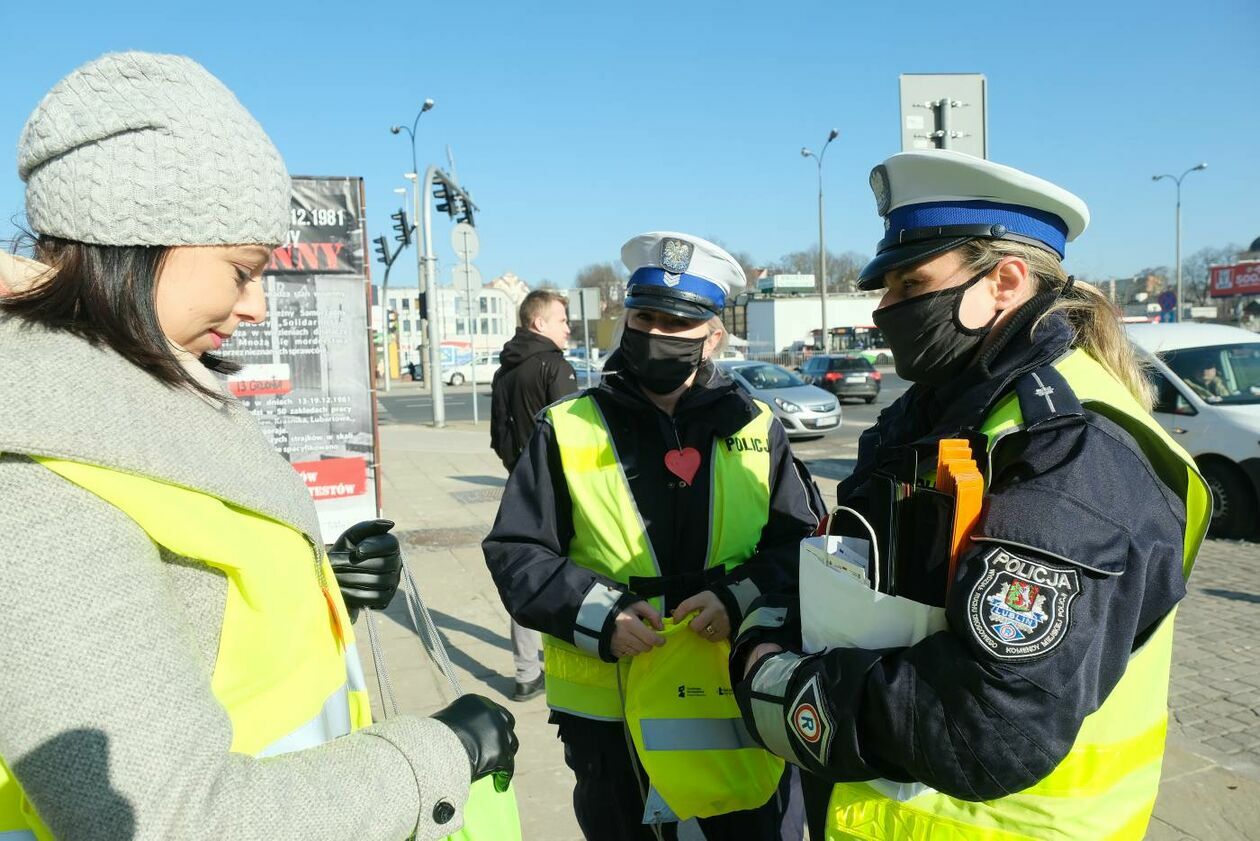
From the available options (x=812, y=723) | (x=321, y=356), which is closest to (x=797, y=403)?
(x=321, y=356)

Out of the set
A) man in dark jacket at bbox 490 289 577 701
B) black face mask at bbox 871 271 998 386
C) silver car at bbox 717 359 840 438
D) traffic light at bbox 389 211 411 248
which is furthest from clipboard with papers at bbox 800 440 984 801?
traffic light at bbox 389 211 411 248

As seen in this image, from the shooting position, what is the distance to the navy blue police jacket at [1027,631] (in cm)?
122

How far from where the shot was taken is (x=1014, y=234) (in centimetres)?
161

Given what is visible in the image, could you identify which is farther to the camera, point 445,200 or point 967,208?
point 445,200

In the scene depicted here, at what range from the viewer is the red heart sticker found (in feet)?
7.68

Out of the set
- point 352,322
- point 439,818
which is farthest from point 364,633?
point 439,818

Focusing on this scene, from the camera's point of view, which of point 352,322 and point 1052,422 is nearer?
point 1052,422

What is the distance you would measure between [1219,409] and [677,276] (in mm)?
7283

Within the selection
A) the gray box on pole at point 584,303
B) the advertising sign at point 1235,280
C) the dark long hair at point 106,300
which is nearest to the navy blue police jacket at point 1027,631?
the dark long hair at point 106,300

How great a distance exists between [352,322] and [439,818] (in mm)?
5795

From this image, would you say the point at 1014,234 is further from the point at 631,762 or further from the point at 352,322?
the point at 352,322

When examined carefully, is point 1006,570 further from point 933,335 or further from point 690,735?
point 690,735

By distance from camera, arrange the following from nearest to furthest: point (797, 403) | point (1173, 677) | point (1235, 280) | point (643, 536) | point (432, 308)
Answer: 1. point (643, 536)
2. point (1173, 677)
3. point (797, 403)
4. point (432, 308)
5. point (1235, 280)

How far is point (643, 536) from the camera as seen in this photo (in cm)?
227
